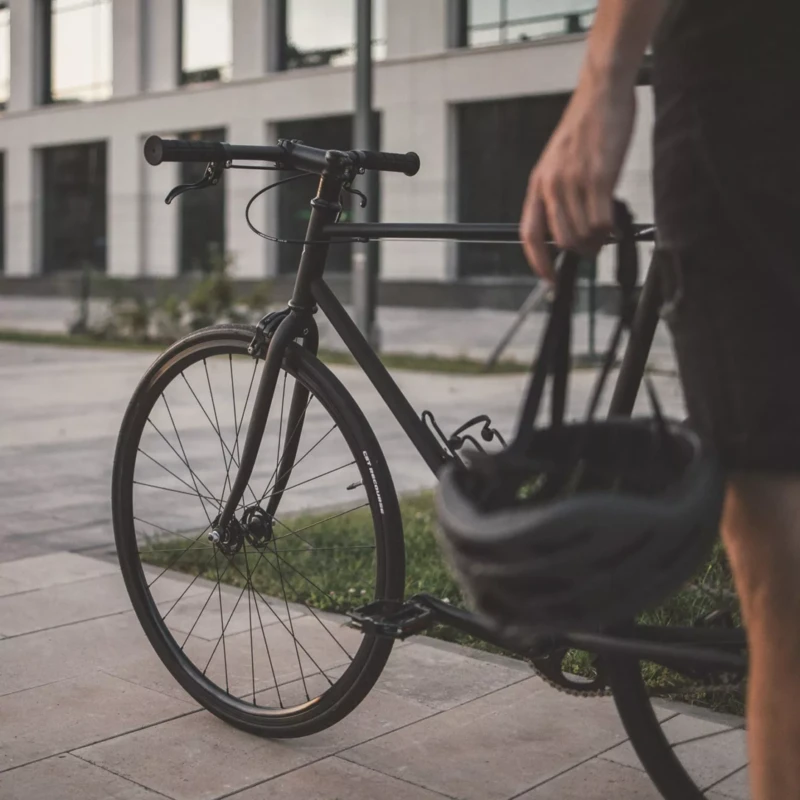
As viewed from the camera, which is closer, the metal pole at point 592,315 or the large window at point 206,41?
the metal pole at point 592,315

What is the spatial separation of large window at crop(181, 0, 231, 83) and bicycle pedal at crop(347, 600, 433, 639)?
2581cm

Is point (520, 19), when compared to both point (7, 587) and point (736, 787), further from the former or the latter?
point (736, 787)

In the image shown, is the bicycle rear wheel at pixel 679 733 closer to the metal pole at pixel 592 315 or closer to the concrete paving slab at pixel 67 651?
the concrete paving slab at pixel 67 651

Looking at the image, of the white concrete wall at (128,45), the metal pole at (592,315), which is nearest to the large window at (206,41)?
the white concrete wall at (128,45)

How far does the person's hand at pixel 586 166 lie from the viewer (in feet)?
4.92

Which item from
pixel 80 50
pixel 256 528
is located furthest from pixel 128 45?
pixel 256 528

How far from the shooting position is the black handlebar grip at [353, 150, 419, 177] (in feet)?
9.04

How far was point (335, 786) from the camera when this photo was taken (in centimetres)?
267

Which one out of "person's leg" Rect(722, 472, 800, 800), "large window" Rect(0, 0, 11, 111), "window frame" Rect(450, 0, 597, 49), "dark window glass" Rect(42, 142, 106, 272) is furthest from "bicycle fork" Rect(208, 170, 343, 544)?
"large window" Rect(0, 0, 11, 111)

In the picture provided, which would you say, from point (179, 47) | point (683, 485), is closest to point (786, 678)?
point (683, 485)

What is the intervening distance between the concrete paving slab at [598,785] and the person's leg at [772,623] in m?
1.15

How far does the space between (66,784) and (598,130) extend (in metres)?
1.81

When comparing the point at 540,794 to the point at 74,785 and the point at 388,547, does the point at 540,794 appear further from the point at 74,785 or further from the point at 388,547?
the point at 74,785

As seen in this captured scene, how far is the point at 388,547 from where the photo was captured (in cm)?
257
